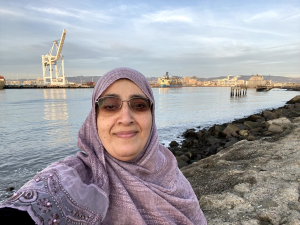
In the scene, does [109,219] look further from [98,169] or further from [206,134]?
[206,134]

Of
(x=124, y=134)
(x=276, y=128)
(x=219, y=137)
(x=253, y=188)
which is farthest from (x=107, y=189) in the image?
(x=219, y=137)

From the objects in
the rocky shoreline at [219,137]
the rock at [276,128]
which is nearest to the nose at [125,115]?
the rocky shoreline at [219,137]

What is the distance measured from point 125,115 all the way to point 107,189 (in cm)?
33

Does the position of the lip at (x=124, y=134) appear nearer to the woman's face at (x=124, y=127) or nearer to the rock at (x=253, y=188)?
the woman's face at (x=124, y=127)

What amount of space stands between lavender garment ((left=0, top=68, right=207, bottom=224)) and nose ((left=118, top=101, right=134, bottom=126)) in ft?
0.39

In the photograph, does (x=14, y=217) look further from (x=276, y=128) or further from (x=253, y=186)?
(x=276, y=128)

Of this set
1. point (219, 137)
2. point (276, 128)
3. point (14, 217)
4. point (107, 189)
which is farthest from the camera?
point (219, 137)

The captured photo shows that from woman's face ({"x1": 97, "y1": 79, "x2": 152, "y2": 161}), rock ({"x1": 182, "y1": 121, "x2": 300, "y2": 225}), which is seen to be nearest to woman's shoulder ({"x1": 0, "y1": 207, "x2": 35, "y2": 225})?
woman's face ({"x1": 97, "y1": 79, "x2": 152, "y2": 161})

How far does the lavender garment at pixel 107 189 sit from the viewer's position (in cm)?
65

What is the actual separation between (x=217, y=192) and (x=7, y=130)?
10.1 m

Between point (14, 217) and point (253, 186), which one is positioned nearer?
point (14, 217)

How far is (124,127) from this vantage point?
96cm

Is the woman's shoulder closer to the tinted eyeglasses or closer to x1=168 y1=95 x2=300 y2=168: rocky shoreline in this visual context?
the tinted eyeglasses

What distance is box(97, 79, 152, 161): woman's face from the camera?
3.12 feet
